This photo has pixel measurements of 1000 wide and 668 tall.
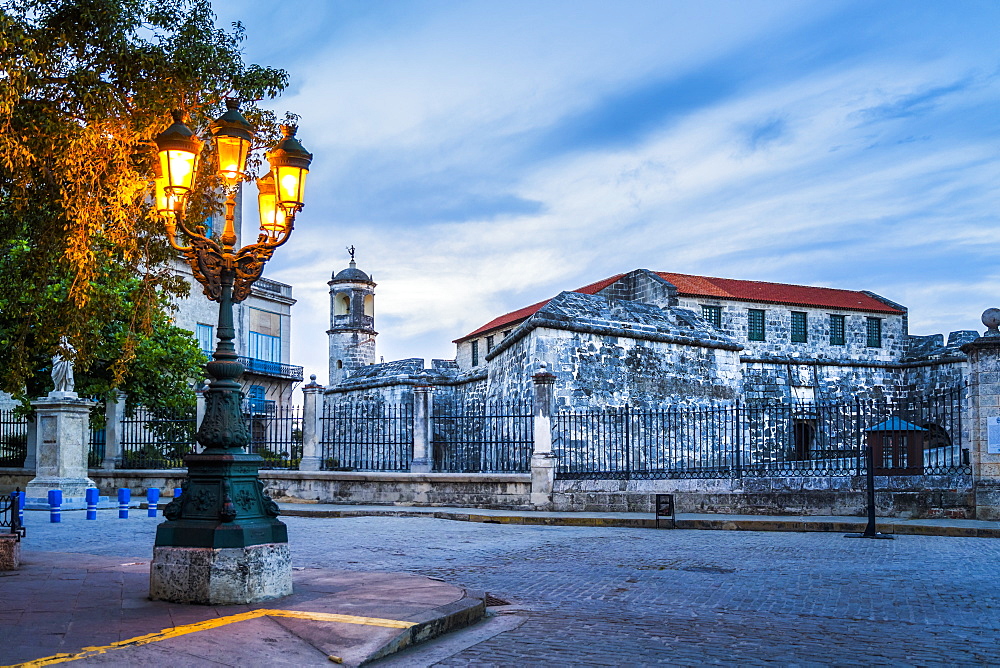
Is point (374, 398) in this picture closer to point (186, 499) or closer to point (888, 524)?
point (888, 524)

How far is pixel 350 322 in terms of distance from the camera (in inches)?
1825

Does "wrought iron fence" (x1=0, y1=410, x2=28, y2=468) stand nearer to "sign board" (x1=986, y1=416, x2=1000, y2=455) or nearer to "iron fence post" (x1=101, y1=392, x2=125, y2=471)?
"iron fence post" (x1=101, y1=392, x2=125, y2=471)

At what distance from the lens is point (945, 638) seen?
19.3 feet

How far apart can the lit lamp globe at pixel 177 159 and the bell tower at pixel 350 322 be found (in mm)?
39218

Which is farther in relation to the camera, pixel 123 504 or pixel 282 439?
pixel 282 439

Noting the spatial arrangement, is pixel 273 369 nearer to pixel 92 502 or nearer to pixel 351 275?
pixel 351 275

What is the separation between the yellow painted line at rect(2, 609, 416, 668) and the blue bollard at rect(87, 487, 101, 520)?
10986mm

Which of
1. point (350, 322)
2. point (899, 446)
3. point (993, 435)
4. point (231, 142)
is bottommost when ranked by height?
point (899, 446)

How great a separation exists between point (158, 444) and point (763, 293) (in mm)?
25791

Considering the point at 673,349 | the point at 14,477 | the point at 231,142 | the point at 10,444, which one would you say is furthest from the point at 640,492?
the point at 10,444

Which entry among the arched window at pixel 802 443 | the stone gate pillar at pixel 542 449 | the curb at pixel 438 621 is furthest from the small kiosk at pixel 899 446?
the curb at pixel 438 621

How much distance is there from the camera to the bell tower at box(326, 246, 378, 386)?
4616 cm

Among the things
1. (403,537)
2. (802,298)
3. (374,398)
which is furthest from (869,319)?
(403,537)

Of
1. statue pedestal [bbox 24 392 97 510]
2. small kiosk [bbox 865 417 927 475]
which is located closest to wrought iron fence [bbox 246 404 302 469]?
statue pedestal [bbox 24 392 97 510]
